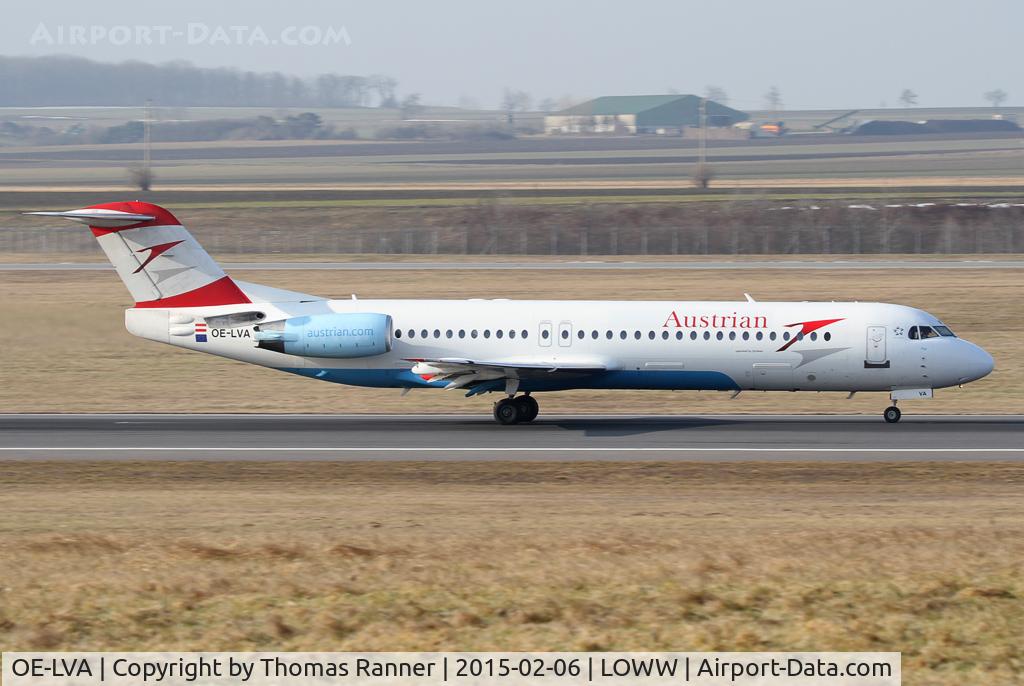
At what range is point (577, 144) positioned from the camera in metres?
183

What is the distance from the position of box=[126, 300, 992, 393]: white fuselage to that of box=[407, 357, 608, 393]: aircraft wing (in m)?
0.11

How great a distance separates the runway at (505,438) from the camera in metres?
27.2

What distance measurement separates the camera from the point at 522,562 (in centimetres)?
1495

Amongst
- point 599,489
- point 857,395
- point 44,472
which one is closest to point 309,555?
point 599,489

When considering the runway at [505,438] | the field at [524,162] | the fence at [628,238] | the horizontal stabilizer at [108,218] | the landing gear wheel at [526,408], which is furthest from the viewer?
the field at [524,162]

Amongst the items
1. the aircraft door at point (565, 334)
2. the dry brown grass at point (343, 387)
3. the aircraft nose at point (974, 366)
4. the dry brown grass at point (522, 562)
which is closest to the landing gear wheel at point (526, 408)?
the aircraft door at point (565, 334)

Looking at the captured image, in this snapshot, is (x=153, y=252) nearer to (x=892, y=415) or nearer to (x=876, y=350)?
(x=876, y=350)

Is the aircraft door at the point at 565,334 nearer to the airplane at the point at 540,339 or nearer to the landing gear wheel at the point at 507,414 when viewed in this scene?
the airplane at the point at 540,339

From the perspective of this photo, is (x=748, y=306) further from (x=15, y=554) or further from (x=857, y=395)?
(x=15, y=554)

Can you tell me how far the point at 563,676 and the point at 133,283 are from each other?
2421cm

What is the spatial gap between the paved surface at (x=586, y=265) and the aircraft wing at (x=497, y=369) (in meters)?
28.6

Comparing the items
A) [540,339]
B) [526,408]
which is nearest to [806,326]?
[540,339]

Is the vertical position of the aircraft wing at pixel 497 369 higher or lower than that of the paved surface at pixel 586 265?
lower

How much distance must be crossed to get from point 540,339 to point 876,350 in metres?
8.80
